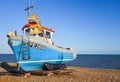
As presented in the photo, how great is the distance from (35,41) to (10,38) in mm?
2310

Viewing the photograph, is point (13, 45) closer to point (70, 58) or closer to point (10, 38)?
point (10, 38)

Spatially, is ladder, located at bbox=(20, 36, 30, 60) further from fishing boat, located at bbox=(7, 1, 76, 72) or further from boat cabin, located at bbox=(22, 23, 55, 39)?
boat cabin, located at bbox=(22, 23, 55, 39)

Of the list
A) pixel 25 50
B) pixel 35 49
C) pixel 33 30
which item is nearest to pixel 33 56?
pixel 35 49

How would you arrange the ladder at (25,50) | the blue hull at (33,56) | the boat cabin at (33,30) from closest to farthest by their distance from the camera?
the blue hull at (33,56) → the ladder at (25,50) → the boat cabin at (33,30)

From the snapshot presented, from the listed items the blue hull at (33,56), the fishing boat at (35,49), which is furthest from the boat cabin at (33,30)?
the blue hull at (33,56)

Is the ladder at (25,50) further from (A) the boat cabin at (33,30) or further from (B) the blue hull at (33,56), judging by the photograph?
(A) the boat cabin at (33,30)

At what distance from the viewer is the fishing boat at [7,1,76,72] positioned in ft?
59.4

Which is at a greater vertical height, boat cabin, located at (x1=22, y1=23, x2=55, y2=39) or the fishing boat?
boat cabin, located at (x1=22, y1=23, x2=55, y2=39)

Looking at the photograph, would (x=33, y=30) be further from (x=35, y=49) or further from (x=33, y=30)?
(x=35, y=49)

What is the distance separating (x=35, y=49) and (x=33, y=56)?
2.22 feet

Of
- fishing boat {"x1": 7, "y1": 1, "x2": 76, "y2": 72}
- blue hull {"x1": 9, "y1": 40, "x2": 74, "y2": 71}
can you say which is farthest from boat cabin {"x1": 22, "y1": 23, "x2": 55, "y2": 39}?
blue hull {"x1": 9, "y1": 40, "x2": 74, "y2": 71}

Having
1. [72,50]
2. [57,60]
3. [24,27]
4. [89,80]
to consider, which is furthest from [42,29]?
[89,80]

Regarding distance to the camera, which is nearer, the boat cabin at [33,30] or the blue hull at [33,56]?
the blue hull at [33,56]

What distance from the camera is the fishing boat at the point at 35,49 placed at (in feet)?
59.4
